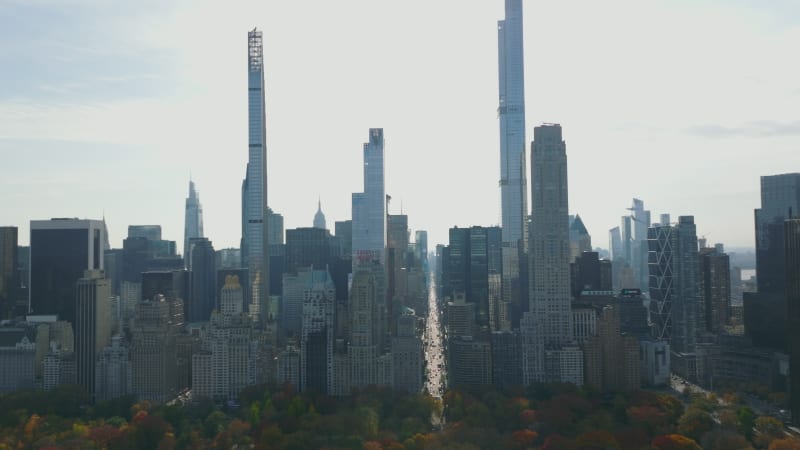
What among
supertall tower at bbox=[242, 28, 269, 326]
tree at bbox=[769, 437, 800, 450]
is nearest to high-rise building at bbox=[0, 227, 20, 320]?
supertall tower at bbox=[242, 28, 269, 326]

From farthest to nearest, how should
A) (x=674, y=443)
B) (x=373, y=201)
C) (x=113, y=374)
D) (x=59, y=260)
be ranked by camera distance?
(x=373, y=201) < (x=59, y=260) < (x=113, y=374) < (x=674, y=443)

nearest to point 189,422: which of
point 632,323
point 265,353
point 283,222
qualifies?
point 265,353

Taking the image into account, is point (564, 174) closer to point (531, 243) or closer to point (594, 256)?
point (531, 243)

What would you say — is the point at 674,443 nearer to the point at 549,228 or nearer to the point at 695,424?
the point at 695,424

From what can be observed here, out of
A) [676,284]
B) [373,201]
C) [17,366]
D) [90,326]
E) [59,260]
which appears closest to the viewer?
[17,366]

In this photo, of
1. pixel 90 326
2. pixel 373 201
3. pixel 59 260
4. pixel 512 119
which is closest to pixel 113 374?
pixel 90 326

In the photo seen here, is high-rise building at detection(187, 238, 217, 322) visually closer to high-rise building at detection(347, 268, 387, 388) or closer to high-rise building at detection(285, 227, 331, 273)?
high-rise building at detection(285, 227, 331, 273)
